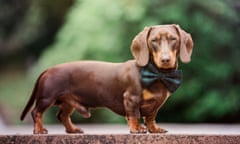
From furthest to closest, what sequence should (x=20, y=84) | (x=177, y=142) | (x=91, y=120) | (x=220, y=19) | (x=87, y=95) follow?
(x=20, y=84) → (x=91, y=120) → (x=220, y=19) → (x=87, y=95) → (x=177, y=142)

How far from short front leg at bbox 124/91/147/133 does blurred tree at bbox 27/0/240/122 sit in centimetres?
320

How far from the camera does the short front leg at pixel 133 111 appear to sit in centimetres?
233

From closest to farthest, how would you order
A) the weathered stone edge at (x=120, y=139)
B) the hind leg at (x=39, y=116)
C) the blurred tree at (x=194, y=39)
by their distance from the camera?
the weathered stone edge at (x=120, y=139), the hind leg at (x=39, y=116), the blurred tree at (x=194, y=39)

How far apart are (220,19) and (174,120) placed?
78cm

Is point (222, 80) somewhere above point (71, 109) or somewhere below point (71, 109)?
below

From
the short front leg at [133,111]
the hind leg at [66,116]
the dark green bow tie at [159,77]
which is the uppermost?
the dark green bow tie at [159,77]

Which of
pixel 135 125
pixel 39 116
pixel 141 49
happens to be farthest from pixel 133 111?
pixel 39 116

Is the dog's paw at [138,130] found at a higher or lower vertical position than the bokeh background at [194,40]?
higher

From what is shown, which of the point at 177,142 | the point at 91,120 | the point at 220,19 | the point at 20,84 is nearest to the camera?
the point at 177,142

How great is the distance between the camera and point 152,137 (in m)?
2.27

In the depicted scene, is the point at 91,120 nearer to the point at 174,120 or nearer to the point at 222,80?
the point at 174,120

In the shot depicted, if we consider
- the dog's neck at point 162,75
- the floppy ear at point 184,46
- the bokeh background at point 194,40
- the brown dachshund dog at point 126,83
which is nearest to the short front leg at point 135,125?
the brown dachshund dog at point 126,83

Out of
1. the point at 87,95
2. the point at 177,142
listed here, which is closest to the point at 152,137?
the point at 177,142

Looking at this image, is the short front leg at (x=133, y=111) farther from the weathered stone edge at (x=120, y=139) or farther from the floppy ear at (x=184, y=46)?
the floppy ear at (x=184, y=46)
